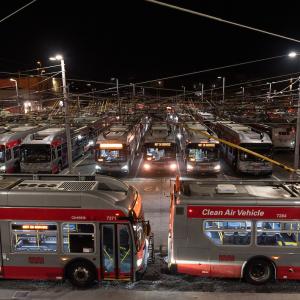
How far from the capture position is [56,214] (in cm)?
1012

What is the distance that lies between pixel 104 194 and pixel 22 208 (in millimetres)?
2201

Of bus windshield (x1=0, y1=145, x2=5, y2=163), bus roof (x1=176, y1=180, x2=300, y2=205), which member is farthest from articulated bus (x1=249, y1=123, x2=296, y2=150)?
bus roof (x1=176, y1=180, x2=300, y2=205)

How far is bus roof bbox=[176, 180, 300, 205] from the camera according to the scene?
10.2 metres

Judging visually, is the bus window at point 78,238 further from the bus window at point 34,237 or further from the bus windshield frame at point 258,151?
the bus windshield frame at point 258,151

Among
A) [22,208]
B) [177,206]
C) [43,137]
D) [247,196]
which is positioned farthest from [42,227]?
[43,137]

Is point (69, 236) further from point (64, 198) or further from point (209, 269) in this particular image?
point (209, 269)

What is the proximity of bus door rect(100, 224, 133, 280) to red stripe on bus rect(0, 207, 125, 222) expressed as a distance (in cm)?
36

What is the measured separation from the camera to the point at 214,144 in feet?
79.2

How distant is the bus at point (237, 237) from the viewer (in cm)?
1013

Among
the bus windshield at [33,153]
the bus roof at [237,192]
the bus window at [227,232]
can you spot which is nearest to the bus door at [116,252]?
the bus roof at [237,192]

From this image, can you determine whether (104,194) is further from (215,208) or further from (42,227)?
(215,208)

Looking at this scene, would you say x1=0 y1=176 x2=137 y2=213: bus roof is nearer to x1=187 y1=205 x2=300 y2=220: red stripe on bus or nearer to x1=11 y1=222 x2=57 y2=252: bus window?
x1=11 y1=222 x2=57 y2=252: bus window

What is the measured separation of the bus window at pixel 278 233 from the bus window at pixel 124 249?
3.48 metres

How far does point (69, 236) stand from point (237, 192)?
4.87 meters
